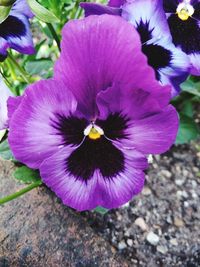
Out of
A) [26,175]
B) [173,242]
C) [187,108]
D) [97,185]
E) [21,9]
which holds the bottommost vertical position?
[173,242]

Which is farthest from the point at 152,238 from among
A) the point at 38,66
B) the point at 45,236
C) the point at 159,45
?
the point at 159,45

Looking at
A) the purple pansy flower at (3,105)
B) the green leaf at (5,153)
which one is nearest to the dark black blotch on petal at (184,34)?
the purple pansy flower at (3,105)

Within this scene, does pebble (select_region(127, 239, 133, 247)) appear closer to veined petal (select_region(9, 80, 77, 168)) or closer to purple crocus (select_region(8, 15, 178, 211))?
purple crocus (select_region(8, 15, 178, 211))

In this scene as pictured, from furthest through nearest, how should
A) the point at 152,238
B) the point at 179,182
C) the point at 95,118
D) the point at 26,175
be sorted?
the point at 179,182 → the point at 152,238 → the point at 26,175 → the point at 95,118

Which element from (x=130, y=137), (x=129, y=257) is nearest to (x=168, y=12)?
(x=130, y=137)

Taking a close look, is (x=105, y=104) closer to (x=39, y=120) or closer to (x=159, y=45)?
(x=39, y=120)

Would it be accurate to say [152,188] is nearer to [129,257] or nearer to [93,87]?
[129,257]

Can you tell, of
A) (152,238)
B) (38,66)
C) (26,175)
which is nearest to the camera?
(26,175)

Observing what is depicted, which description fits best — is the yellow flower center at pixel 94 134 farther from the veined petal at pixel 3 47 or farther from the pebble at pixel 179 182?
the pebble at pixel 179 182
